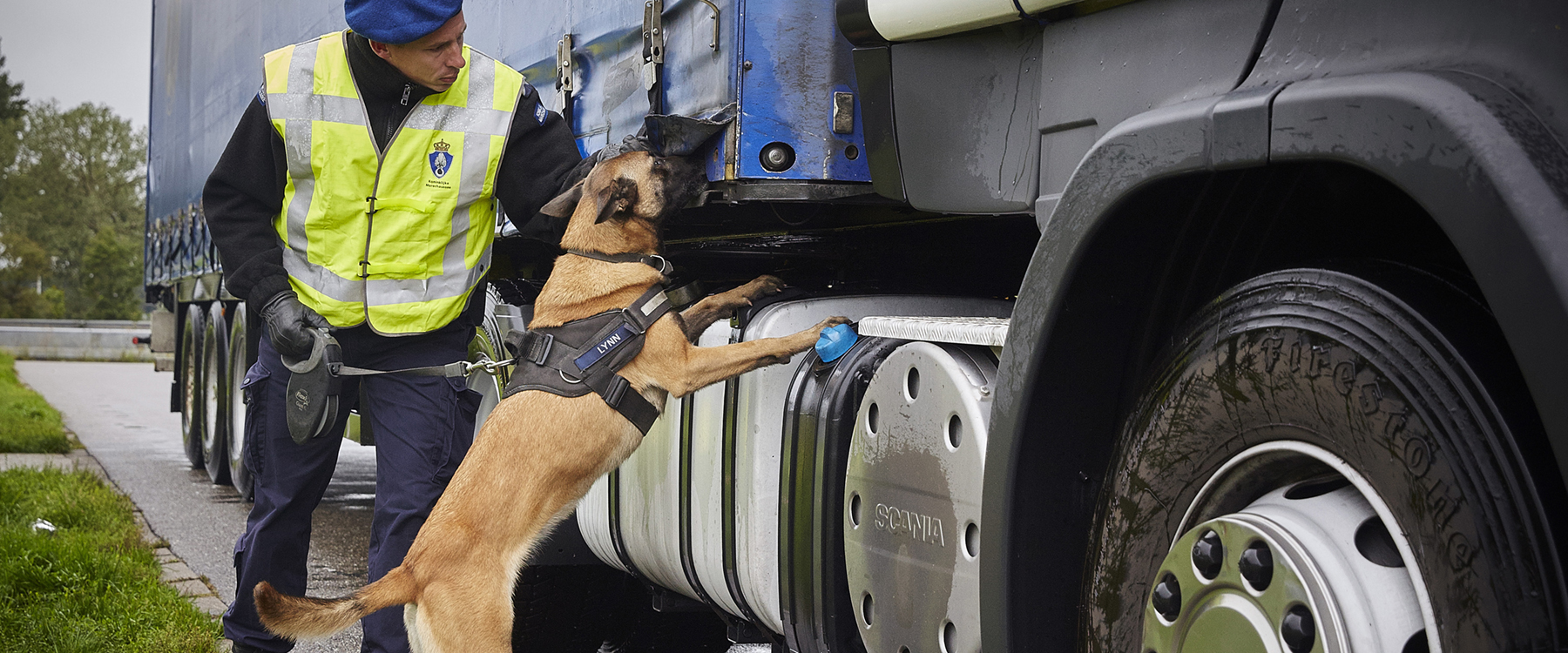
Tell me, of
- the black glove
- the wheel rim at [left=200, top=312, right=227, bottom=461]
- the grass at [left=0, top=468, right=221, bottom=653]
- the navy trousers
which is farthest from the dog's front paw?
the wheel rim at [left=200, top=312, right=227, bottom=461]

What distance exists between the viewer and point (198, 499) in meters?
8.05

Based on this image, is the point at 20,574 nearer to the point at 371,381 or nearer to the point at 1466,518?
the point at 371,381

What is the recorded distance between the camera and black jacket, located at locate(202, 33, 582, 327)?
3.40 m

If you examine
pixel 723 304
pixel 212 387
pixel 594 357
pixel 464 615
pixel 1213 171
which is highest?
pixel 1213 171

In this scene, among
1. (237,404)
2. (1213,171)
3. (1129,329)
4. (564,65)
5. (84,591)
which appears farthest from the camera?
(237,404)

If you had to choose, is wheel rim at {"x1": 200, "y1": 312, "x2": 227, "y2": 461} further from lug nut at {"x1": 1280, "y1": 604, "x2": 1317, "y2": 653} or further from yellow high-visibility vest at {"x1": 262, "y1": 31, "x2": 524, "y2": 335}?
lug nut at {"x1": 1280, "y1": 604, "x2": 1317, "y2": 653}

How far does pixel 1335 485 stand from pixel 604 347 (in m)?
2.26

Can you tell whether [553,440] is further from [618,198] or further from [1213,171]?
[1213,171]

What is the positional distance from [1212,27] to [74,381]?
2238 cm

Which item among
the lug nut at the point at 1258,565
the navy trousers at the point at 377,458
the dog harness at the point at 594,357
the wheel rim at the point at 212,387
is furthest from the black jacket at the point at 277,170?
the wheel rim at the point at 212,387

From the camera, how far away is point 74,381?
20.4m

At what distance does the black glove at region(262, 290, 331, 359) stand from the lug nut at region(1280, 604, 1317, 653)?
2685 mm

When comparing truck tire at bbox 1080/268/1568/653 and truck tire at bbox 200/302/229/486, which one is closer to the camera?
truck tire at bbox 1080/268/1568/653

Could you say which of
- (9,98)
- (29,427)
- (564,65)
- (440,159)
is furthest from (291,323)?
(9,98)
